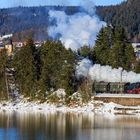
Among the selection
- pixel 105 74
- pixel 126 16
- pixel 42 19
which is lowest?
pixel 105 74

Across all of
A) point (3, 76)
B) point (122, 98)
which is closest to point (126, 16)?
point (3, 76)

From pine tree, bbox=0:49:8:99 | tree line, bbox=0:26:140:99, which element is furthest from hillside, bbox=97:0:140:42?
pine tree, bbox=0:49:8:99

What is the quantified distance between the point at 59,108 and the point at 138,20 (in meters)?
83.9

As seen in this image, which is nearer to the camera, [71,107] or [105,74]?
[71,107]

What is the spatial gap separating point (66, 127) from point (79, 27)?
103 ft

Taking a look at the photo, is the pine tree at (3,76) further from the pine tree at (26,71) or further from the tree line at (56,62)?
the pine tree at (26,71)

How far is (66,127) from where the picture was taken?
48.2 meters

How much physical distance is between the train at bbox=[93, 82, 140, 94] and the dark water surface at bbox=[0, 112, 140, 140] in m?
6.89

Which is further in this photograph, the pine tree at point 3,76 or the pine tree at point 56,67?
the pine tree at point 3,76

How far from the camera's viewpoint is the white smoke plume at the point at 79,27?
76994 mm

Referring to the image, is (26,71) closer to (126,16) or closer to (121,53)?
(121,53)

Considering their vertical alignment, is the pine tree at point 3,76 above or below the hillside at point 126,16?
below

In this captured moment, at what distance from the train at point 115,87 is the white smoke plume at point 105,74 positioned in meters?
0.68

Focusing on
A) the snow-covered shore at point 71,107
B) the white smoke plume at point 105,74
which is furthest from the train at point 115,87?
the snow-covered shore at point 71,107
